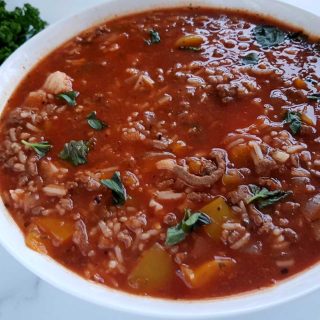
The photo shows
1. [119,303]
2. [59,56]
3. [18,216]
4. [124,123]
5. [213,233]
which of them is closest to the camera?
[119,303]

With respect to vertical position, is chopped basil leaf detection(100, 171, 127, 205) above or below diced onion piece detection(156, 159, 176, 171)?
below

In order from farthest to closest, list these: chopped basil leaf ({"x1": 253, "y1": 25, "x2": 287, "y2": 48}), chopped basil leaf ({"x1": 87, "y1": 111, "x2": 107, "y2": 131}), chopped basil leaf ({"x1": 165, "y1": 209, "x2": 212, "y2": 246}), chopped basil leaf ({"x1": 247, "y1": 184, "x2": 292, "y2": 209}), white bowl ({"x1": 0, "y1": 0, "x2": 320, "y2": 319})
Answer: chopped basil leaf ({"x1": 253, "y1": 25, "x2": 287, "y2": 48}) → chopped basil leaf ({"x1": 87, "y1": 111, "x2": 107, "y2": 131}) → chopped basil leaf ({"x1": 247, "y1": 184, "x2": 292, "y2": 209}) → chopped basil leaf ({"x1": 165, "y1": 209, "x2": 212, "y2": 246}) → white bowl ({"x1": 0, "y1": 0, "x2": 320, "y2": 319})

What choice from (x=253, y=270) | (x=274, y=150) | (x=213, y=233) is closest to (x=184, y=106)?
(x=274, y=150)

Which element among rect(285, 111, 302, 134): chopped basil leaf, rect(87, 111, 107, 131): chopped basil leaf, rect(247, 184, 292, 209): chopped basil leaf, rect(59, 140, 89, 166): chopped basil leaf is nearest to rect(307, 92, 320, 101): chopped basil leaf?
rect(285, 111, 302, 134): chopped basil leaf

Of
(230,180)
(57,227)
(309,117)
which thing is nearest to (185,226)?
(230,180)

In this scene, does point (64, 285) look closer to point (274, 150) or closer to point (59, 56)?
point (274, 150)

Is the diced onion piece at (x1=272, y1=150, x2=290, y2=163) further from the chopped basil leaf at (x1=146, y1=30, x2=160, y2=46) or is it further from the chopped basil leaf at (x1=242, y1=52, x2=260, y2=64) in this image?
the chopped basil leaf at (x1=146, y1=30, x2=160, y2=46)
